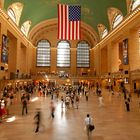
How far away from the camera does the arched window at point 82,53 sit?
49219mm

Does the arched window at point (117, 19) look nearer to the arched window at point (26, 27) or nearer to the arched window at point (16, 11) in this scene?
the arched window at point (16, 11)

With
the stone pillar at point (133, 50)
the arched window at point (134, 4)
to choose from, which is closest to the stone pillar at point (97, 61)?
the stone pillar at point (133, 50)

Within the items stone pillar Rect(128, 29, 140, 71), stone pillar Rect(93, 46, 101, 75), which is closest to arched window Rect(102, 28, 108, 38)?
stone pillar Rect(93, 46, 101, 75)

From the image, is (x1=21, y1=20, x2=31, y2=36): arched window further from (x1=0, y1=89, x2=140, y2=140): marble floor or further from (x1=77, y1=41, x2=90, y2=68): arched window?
(x1=0, y1=89, x2=140, y2=140): marble floor

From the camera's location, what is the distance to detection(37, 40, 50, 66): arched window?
159 ft

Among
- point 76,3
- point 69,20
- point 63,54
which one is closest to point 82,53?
point 63,54

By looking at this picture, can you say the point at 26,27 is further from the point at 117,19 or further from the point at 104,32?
the point at 117,19

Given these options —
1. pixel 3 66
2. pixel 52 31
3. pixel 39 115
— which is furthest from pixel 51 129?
pixel 52 31

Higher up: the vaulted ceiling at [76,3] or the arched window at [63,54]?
the vaulted ceiling at [76,3]

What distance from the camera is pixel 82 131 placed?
28.0 ft

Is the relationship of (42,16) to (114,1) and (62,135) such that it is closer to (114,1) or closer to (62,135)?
(114,1)

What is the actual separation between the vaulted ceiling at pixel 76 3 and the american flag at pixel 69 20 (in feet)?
26.3

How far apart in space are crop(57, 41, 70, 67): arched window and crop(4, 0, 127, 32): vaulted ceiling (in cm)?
1209

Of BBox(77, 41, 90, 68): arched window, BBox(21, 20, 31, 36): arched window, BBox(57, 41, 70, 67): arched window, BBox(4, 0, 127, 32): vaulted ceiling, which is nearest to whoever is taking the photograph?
BBox(4, 0, 127, 32): vaulted ceiling
